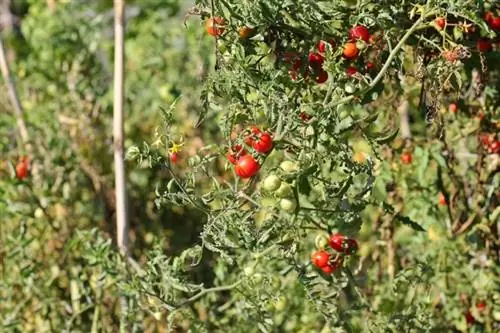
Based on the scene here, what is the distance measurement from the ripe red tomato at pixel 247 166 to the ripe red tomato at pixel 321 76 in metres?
0.25

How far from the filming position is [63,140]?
10.9 feet

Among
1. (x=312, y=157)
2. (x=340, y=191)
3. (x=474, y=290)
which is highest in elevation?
(x=312, y=157)

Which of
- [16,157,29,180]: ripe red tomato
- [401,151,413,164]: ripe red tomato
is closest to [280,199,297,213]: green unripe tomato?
[401,151,413,164]: ripe red tomato

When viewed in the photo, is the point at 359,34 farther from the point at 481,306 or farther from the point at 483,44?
the point at 481,306

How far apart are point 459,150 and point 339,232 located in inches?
29.4

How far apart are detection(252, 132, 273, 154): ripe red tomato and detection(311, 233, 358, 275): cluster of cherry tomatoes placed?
1.25 ft

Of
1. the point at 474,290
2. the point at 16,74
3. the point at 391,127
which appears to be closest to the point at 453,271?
the point at 474,290

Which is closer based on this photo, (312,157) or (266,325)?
(312,157)

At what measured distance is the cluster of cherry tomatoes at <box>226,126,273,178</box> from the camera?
155 centimetres

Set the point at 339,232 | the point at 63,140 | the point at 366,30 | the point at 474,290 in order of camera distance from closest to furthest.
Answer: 1. the point at 366,30
2. the point at 339,232
3. the point at 474,290
4. the point at 63,140

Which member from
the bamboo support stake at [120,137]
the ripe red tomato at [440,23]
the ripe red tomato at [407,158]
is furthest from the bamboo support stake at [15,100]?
the ripe red tomato at [440,23]

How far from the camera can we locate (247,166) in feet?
5.10

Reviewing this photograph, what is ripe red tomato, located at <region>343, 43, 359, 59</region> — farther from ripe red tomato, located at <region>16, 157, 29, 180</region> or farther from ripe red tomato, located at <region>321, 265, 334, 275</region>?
ripe red tomato, located at <region>16, 157, 29, 180</region>

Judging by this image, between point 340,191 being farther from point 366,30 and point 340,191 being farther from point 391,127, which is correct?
point 391,127
